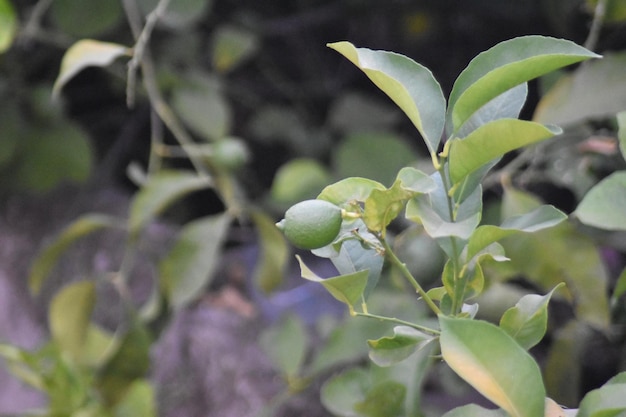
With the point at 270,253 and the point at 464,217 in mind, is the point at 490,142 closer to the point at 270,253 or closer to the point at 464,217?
the point at 464,217

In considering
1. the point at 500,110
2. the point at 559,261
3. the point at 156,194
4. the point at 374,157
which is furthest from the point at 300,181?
the point at 500,110

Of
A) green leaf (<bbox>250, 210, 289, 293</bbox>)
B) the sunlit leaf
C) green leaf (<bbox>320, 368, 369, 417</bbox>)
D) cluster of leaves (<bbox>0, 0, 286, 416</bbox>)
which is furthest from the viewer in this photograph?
green leaf (<bbox>250, 210, 289, 293</bbox>)

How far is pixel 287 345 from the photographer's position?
0.98 meters

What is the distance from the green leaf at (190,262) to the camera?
0.98m

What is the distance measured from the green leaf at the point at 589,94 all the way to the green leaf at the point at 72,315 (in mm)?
616

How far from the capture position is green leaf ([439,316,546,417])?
0.40 metres

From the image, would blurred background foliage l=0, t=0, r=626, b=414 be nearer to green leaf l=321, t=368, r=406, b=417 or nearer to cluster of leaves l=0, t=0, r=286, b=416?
cluster of leaves l=0, t=0, r=286, b=416

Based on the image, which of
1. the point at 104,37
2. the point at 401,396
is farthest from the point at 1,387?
the point at 401,396

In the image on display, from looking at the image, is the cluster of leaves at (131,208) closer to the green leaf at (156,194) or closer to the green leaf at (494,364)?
the green leaf at (156,194)

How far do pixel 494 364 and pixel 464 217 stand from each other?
0.38ft

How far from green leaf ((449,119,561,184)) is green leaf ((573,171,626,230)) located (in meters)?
0.15

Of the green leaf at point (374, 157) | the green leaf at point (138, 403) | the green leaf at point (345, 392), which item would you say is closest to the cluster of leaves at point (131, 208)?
the green leaf at point (138, 403)

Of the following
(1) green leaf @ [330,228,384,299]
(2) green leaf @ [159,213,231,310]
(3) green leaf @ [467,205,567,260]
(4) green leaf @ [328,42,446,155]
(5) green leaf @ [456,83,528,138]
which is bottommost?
(2) green leaf @ [159,213,231,310]

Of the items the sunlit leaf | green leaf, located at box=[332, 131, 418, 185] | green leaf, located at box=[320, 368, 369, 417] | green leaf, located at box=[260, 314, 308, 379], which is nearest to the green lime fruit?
green leaf, located at box=[320, 368, 369, 417]
